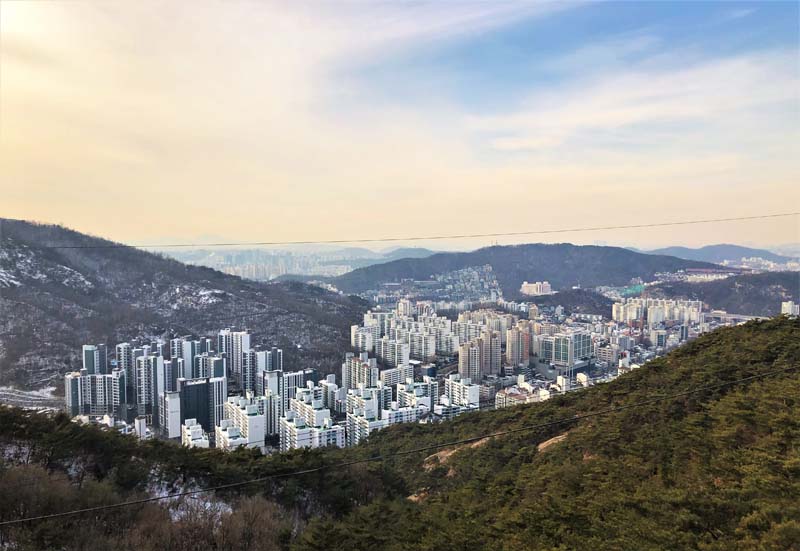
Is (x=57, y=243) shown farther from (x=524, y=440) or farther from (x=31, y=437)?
(x=524, y=440)

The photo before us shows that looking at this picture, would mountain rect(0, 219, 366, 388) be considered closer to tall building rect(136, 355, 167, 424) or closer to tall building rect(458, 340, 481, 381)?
tall building rect(136, 355, 167, 424)

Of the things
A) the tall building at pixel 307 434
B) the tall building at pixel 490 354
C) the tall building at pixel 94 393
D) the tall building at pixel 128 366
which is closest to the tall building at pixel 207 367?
the tall building at pixel 128 366

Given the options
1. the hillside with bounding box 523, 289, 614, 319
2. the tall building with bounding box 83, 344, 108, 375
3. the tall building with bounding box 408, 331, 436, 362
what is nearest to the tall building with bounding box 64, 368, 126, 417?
the tall building with bounding box 83, 344, 108, 375

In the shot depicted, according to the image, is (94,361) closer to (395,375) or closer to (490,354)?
(395,375)

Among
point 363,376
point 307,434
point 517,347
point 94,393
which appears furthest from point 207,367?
point 517,347

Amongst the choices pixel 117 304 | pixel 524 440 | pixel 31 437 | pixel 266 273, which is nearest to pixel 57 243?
pixel 117 304
